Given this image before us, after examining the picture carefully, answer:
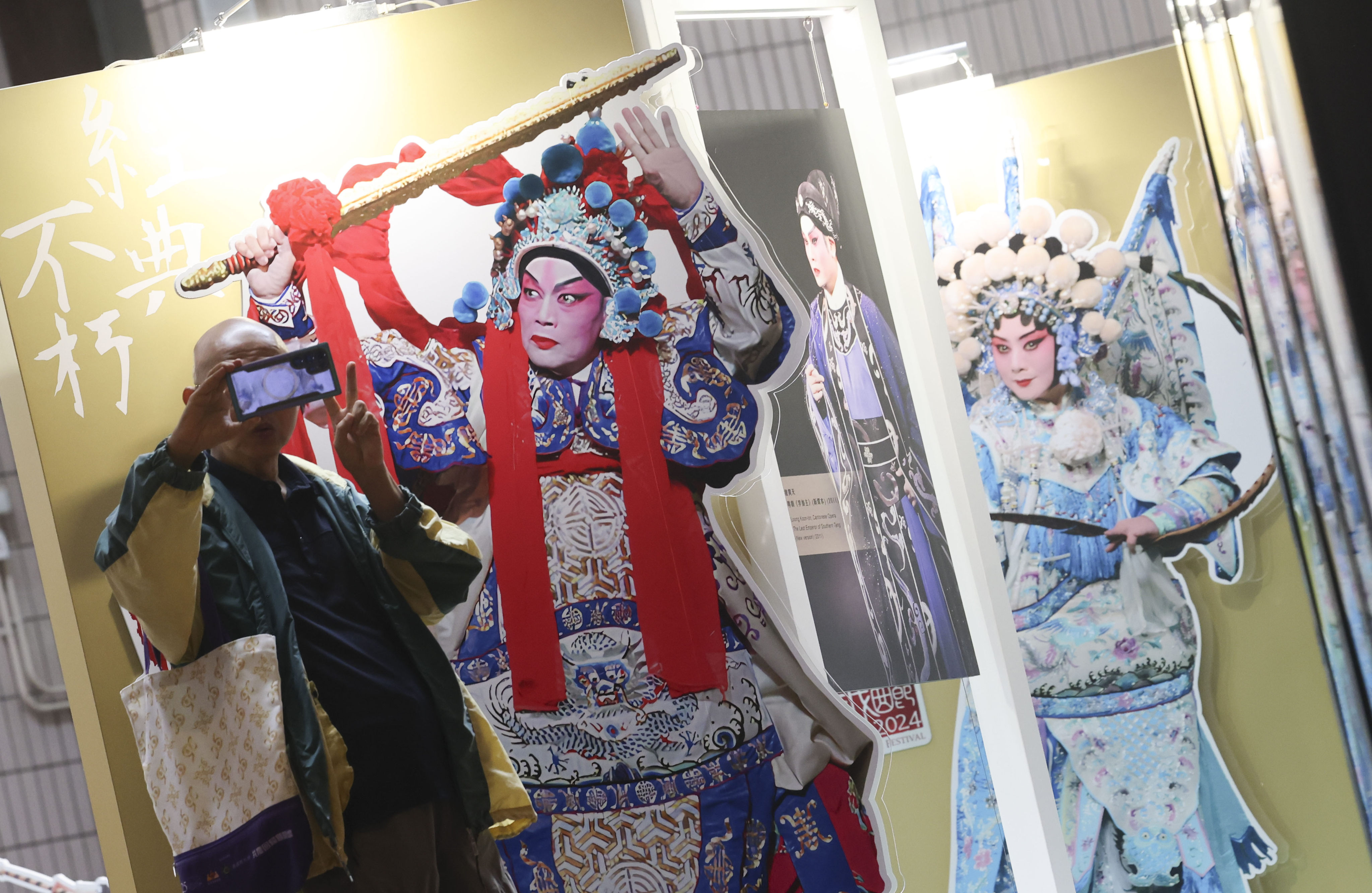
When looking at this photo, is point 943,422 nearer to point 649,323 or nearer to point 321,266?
point 649,323

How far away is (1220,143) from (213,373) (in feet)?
4.38

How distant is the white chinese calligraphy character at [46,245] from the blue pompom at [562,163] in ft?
2.69

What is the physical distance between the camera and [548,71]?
2.06m

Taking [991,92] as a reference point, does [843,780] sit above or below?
below

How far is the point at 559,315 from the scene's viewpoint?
2.04 m

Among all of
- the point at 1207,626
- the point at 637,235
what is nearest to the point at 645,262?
the point at 637,235

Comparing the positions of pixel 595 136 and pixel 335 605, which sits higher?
pixel 595 136

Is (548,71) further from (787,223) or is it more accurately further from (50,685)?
(50,685)

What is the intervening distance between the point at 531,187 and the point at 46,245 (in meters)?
0.83

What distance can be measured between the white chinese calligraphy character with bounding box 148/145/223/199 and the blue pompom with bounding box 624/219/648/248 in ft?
2.37

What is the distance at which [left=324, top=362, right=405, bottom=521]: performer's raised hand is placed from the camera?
5.58ft

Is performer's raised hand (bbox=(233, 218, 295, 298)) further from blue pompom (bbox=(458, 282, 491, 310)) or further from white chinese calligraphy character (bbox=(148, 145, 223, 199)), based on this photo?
blue pompom (bbox=(458, 282, 491, 310))

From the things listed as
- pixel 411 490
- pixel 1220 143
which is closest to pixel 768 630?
pixel 411 490

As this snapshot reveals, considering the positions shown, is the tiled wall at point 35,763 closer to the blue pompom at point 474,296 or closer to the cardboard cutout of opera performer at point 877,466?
the blue pompom at point 474,296
